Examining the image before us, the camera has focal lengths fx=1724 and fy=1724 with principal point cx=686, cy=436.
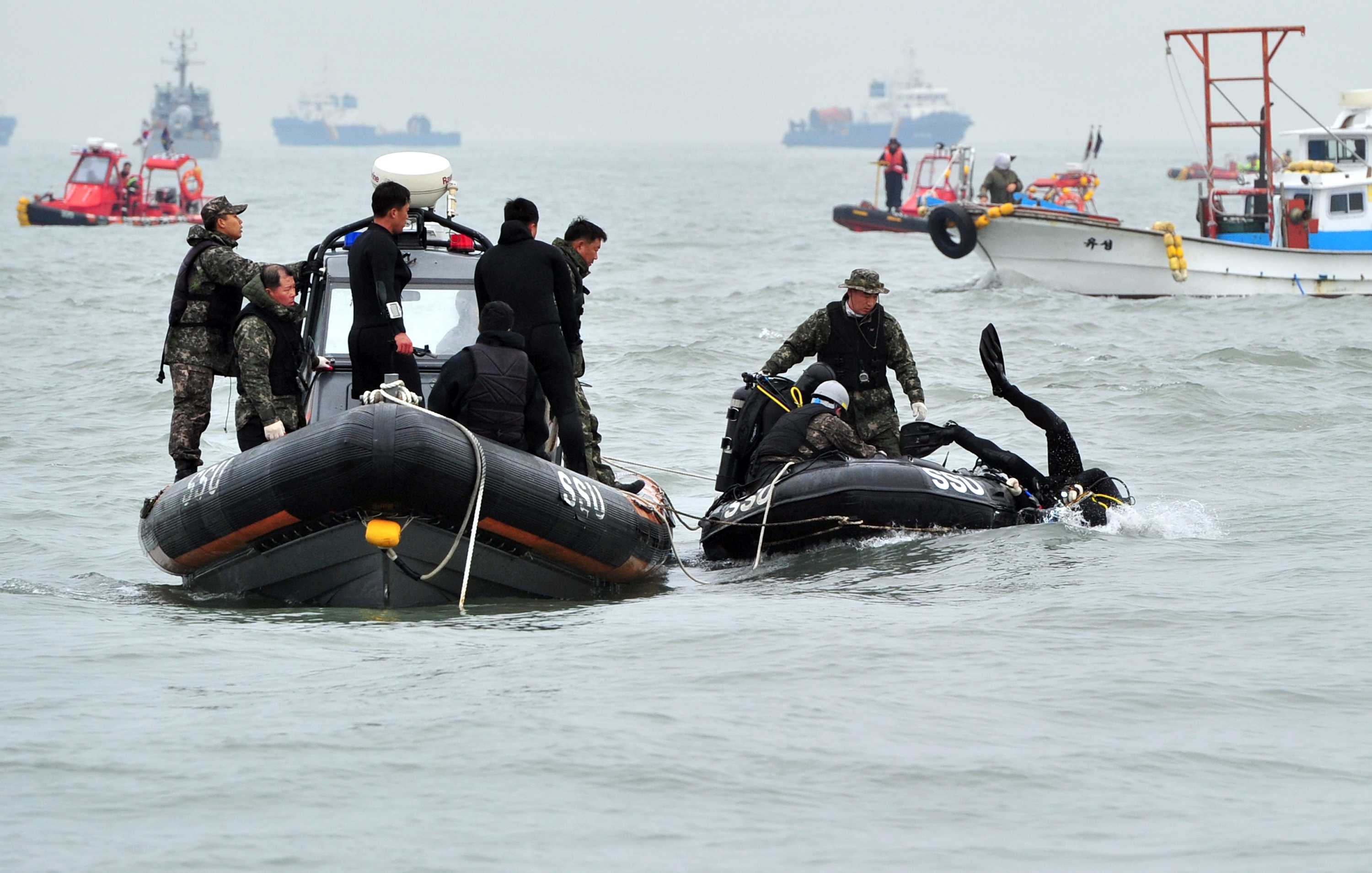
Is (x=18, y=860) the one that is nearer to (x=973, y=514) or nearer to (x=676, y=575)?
(x=676, y=575)

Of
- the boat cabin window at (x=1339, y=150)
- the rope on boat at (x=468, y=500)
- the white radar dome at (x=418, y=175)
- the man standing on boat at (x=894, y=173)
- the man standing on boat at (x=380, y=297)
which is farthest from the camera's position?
the man standing on boat at (x=894, y=173)

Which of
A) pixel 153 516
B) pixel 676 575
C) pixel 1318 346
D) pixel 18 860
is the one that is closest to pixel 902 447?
pixel 676 575

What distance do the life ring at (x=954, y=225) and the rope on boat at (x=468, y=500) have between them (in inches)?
735

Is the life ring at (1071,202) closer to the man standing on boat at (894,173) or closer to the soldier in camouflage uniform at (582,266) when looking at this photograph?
the man standing on boat at (894,173)

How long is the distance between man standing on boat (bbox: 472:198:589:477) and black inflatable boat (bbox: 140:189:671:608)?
42cm

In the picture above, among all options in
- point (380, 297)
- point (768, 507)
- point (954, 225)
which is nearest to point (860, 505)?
point (768, 507)

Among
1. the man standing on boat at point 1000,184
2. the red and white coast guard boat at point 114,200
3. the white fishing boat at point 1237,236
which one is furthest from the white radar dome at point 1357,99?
the red and white coast guard boat at point 114,200

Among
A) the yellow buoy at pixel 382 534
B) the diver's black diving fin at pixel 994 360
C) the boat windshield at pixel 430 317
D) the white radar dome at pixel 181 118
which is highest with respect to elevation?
the white radar dome at pixel 181 118

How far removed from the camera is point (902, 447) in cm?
1015

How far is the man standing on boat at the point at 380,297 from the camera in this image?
793cm

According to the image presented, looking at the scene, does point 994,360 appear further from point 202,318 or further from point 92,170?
point 92,170

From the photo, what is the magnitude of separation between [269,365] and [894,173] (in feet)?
115

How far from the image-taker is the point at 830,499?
911cm

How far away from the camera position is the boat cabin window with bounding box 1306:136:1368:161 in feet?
80.8
